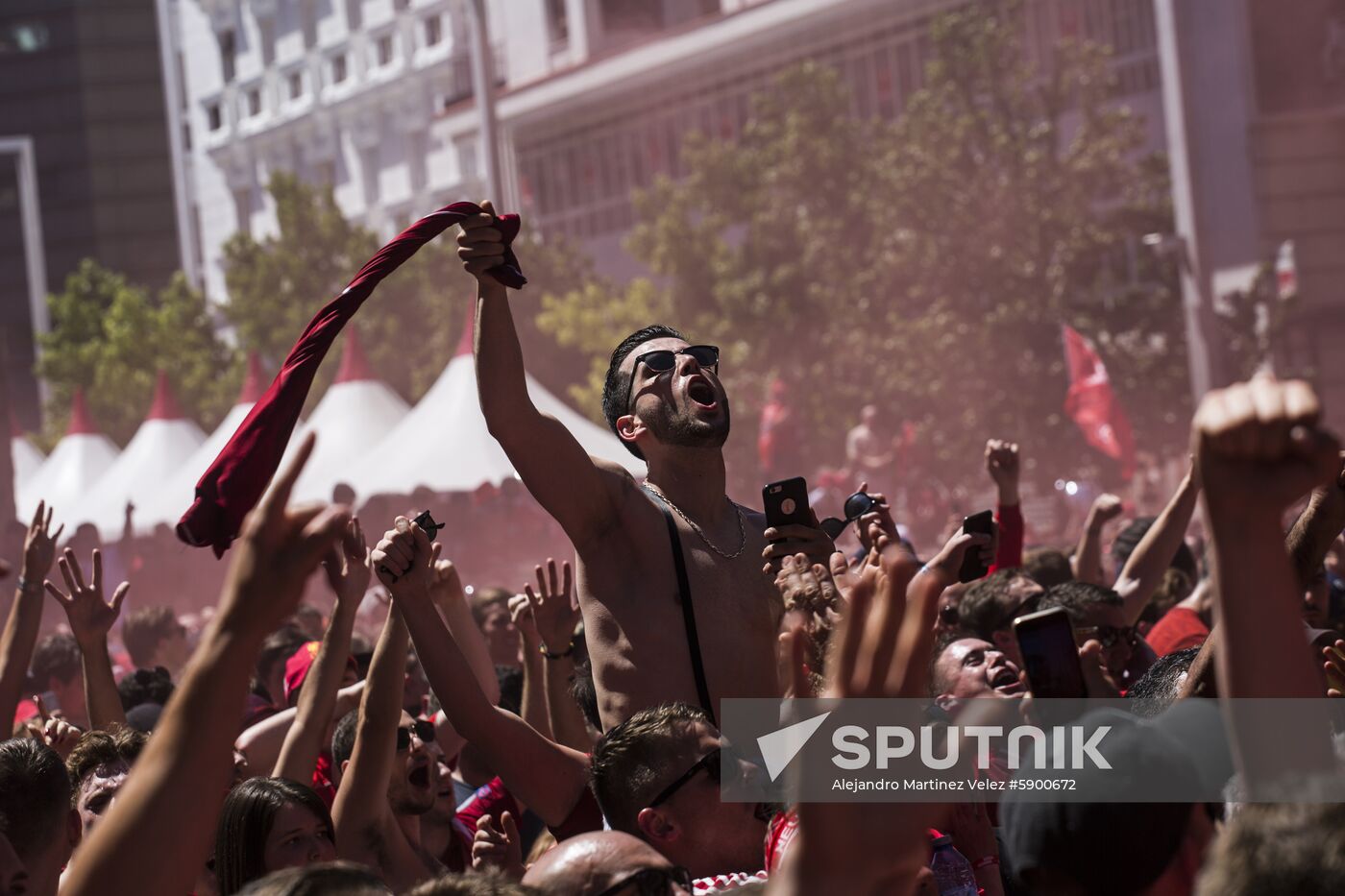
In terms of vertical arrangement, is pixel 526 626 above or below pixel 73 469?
below

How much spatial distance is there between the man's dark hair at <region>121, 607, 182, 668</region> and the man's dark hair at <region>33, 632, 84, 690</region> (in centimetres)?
117

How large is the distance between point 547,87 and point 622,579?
34.0m

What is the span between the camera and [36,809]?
3.28 meters

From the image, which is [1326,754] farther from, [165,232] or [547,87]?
[165,232]

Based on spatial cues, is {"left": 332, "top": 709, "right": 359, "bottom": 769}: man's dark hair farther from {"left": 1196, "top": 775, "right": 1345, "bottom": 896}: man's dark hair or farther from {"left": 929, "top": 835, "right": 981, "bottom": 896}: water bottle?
{"left": 1196, "top": 775, "right": 1345, "bottom": 896}: man's dark hair

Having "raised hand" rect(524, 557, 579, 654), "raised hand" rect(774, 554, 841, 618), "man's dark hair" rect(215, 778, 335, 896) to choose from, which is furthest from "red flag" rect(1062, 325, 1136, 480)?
"man's dark hair" rect(215, 778, 335, 896)

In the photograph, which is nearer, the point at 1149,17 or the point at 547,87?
the point at 1149,17

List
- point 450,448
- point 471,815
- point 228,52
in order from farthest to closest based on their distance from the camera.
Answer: point 228,52 < point 450,448 < point 471,815

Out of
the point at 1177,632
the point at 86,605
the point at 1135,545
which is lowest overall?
the point at 1177,632

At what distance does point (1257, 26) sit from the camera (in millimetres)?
24031

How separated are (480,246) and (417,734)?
1213mm

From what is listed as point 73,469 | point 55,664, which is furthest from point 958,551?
point 73,469

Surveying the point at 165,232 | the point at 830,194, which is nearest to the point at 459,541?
the point at 830,194

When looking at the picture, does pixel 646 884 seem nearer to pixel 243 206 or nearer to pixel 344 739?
pixel 344 739
